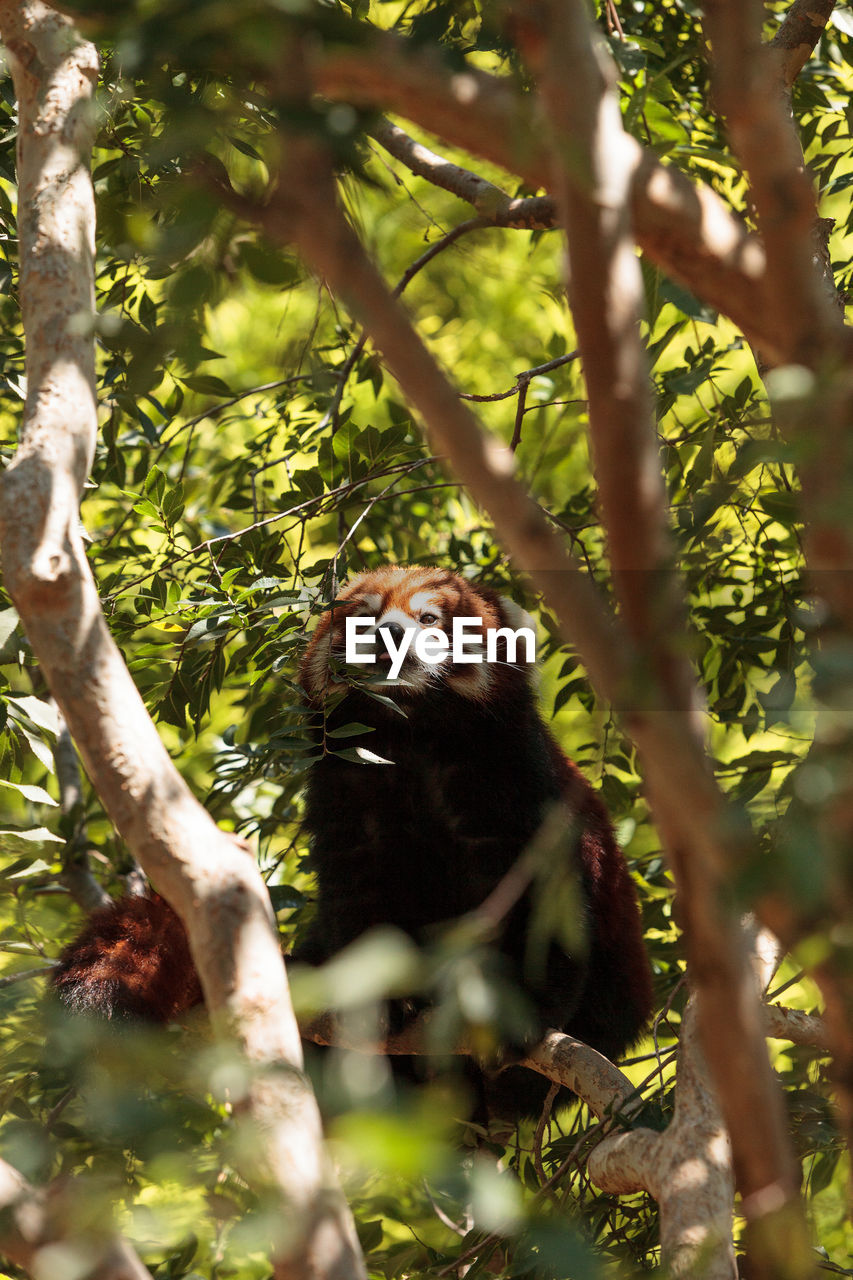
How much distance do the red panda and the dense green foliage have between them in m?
0.14

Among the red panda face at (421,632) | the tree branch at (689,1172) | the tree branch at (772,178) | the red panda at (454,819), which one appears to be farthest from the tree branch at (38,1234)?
the red panda face at (421,632)

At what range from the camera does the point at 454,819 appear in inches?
106

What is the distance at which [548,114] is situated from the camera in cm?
89

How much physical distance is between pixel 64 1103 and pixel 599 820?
1.34m

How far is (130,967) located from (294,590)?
74 cm

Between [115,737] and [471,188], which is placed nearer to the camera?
[115,737]

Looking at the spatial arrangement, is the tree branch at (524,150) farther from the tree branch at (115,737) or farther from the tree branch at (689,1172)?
the tree branch at (689,1172)

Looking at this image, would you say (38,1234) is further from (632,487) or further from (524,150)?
(524,150)

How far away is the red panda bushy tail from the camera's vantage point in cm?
205

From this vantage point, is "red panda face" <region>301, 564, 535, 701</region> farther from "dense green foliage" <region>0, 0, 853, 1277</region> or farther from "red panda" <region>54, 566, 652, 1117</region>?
"dense green foliage" <region>0, 0, 853, 1277</region>

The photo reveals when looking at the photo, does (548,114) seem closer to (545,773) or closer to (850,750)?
(850,750)

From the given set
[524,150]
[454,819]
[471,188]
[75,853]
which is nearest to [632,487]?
[524,150]

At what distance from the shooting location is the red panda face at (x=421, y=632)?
2.78 metres

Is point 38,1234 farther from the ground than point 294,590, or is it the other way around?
point 294,590
